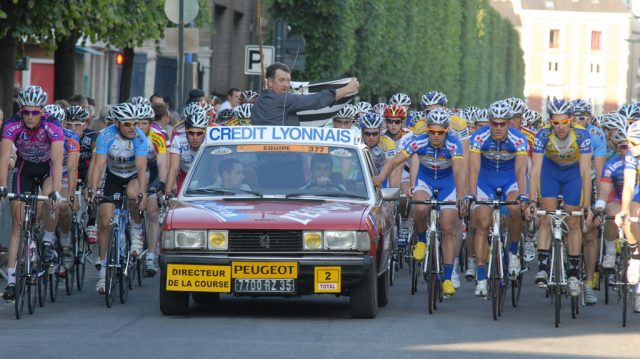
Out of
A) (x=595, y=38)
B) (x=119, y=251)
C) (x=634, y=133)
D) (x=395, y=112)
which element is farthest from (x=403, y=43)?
(x=595, y=38)

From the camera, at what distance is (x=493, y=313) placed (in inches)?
551

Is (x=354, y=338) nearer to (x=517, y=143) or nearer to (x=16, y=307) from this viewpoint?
(x=16, y=307)

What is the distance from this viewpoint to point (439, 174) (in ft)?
52.6

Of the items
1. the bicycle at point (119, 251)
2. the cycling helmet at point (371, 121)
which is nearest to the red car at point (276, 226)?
the bicycle at point (119, 251)

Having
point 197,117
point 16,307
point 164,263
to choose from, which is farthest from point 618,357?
point 197,117

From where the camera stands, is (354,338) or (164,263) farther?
(164,263)

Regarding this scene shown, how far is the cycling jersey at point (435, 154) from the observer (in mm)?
15750

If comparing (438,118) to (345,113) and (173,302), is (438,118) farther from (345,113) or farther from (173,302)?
(345,113)


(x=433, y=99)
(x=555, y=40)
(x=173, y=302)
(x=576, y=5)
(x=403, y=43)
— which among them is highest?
(x=576, y=5)

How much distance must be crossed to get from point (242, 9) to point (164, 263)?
142ft

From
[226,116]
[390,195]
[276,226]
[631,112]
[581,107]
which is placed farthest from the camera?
[226,116]

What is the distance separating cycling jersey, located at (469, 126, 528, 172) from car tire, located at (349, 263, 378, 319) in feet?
8.63

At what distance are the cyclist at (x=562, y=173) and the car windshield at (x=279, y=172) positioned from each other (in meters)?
1.66

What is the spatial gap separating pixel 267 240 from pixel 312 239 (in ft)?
1.16
